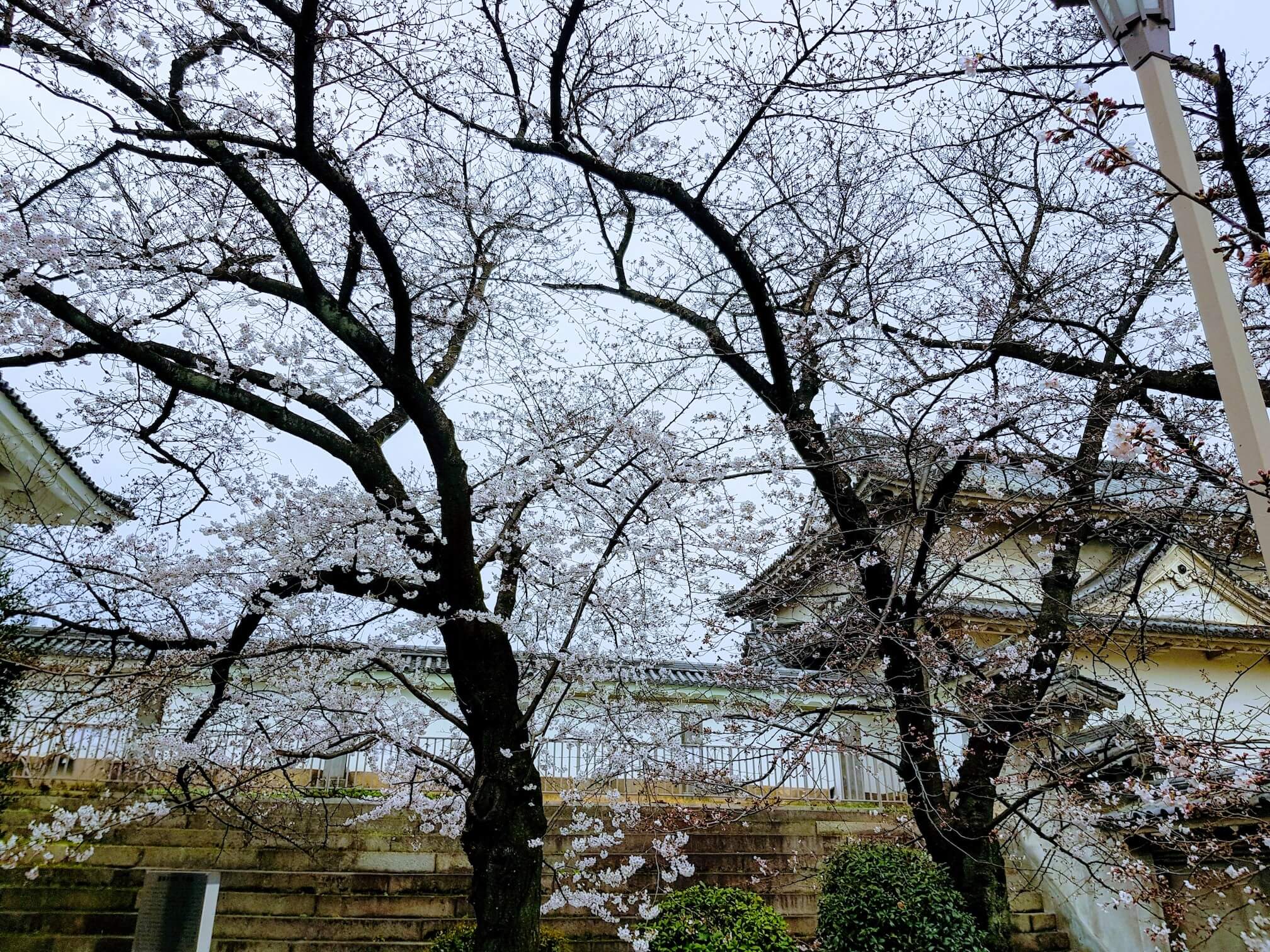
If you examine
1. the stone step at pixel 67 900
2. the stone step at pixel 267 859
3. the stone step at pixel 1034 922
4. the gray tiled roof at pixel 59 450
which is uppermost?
the gray tiled roof at pixel 59 450

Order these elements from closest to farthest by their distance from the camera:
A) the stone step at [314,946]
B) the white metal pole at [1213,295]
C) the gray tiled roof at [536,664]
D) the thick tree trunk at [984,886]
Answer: the white metal pole at [1213,295], the thick tree trunk at [984,886], the gray tiled roof at [536,664], the stone step at [314,946]

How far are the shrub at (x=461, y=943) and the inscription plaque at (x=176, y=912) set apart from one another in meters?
1.73

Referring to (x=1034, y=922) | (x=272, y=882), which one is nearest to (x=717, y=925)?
(x=1034, y=922)

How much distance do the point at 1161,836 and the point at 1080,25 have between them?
20.0 feet

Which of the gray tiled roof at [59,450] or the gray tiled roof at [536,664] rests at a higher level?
Answer: the gray tiled roof at [59,450]

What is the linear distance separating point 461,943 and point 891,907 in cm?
345

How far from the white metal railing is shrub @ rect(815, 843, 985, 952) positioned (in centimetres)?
93

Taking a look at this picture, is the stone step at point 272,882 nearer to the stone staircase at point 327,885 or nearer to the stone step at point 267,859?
the stone staircase at point 327,885

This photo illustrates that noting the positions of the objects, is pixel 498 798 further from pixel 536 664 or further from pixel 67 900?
pixel 67 900

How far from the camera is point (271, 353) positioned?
6.61m

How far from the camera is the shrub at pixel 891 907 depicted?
21.2ft

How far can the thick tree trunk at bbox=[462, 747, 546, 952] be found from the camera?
531 cm

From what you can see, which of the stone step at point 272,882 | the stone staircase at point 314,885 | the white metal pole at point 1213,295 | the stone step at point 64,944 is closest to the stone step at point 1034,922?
the stone staircase at point 314,885

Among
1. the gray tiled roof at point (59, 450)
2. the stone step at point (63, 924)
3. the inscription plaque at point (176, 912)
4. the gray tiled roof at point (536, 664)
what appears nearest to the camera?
the inscription plaque at point (176, 912)
